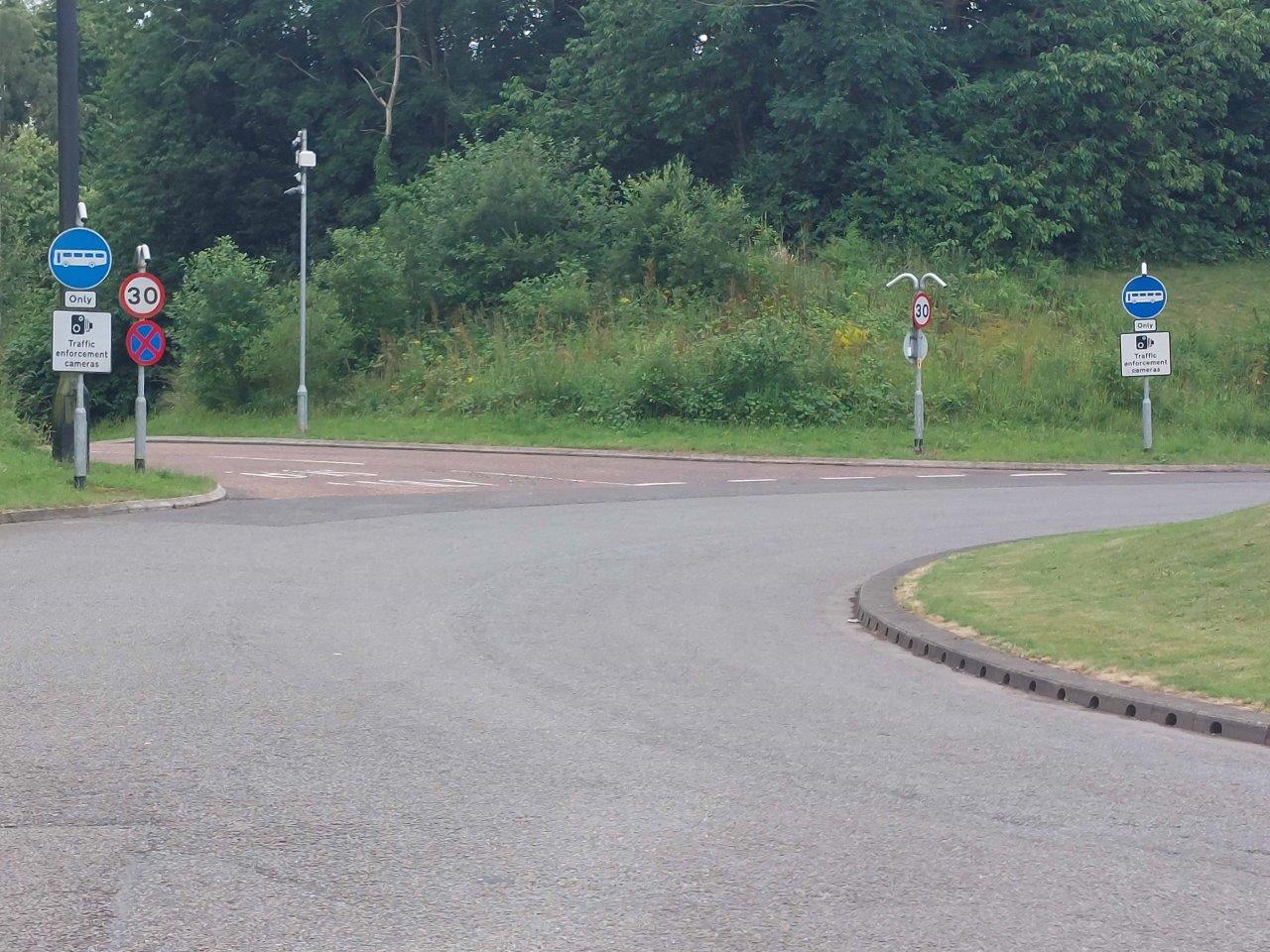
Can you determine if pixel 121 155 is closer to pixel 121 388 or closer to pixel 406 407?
pixel 121 388

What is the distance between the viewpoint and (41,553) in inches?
615

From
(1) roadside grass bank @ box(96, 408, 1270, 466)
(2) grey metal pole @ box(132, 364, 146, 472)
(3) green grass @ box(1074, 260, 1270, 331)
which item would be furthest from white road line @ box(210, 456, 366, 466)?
(3) green grass @ box(1074, 260, 1270, 331)

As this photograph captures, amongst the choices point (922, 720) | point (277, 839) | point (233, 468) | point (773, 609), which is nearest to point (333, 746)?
point (277, 839)

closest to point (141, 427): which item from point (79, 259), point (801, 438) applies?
point (79, 259)

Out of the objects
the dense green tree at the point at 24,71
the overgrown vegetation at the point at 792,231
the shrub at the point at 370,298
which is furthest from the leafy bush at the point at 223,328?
the dense green tree at the point at 24,71

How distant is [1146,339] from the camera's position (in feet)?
99.5

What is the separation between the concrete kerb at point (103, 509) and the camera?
1902 cm

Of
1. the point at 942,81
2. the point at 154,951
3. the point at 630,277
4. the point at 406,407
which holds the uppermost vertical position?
the point at 942,81

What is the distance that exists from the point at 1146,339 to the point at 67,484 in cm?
1951

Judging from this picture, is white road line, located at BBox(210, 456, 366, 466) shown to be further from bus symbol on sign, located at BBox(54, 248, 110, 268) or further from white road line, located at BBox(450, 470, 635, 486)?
bus symbol on sign, located at BBox(54, 248, 110, 268)

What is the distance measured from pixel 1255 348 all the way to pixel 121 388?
3874cm

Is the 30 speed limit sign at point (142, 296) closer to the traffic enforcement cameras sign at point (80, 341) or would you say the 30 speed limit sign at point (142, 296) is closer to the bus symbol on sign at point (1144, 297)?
the traffic enforcement cameras sign at point (80, 341)

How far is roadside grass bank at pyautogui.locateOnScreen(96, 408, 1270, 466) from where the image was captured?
97.0ft

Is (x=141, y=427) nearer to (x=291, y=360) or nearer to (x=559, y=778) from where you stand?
(x=291, y=360)
